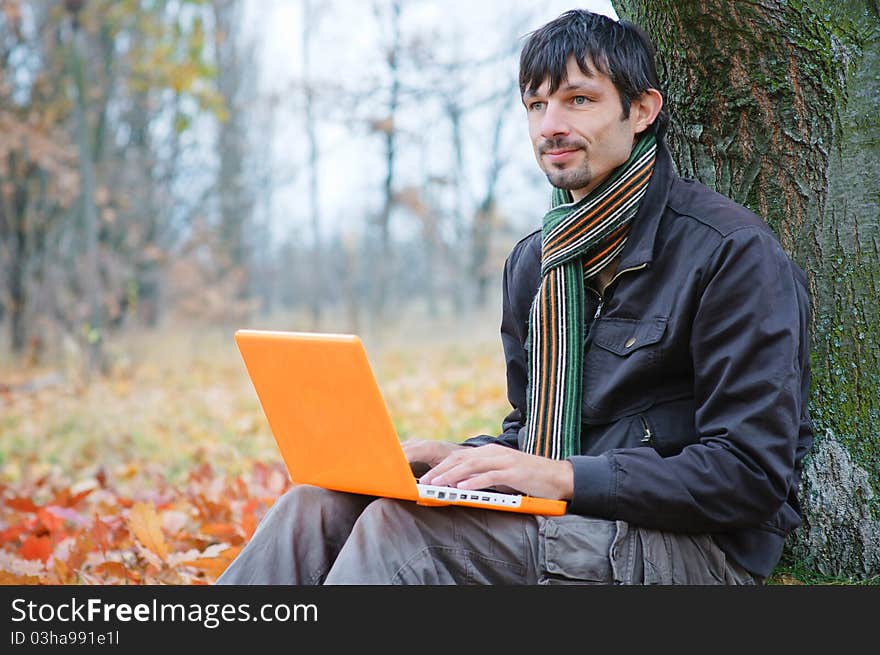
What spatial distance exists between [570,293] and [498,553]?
0.70 meters

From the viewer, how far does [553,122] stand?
2387mm

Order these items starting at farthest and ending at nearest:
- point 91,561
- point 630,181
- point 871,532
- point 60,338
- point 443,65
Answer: point 60,338, point 443,65, point 91,561, point 871,532, point 630,181

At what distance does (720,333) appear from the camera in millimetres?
2037

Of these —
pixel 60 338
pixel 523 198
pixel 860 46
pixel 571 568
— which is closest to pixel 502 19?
pixel 523 198

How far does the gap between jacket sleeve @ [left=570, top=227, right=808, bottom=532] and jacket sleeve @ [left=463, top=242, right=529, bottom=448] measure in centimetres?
67

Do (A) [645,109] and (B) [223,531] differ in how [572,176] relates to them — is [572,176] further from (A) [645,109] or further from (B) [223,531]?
(B) [223,531]

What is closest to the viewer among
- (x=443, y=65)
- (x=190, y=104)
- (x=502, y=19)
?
(x=443, y=65)

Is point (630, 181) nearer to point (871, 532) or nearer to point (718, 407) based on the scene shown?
point (718, 407)

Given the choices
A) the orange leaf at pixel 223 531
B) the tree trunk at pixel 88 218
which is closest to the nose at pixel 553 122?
the orange leaf at pixel 223 531

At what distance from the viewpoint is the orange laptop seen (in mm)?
1898

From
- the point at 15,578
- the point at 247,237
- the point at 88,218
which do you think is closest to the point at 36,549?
the point at 15,578

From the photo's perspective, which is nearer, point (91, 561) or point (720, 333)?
point (720, 333)
